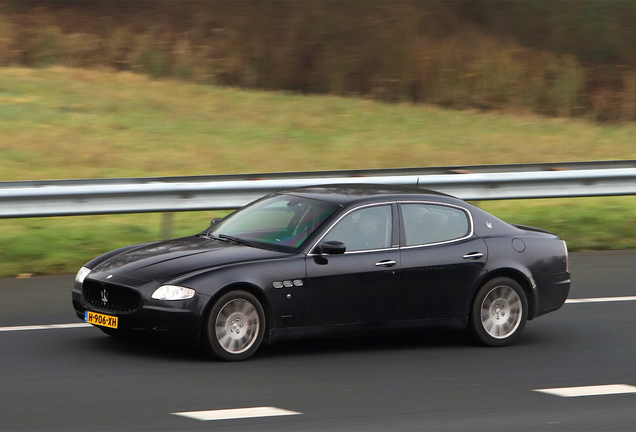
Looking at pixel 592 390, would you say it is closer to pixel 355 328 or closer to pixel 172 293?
pixel 355 328

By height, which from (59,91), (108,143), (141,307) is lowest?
(141,307)

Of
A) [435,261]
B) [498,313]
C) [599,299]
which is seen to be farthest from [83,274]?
[599,299]

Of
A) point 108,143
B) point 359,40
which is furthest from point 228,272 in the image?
point 359,40

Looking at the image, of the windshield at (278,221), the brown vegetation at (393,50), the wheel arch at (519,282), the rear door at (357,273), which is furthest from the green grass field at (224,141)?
the wheel arch at (519,282)

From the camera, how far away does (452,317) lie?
340 inches

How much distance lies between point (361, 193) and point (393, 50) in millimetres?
17811

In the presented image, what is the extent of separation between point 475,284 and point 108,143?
1227 centimetres

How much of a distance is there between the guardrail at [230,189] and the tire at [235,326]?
464cm

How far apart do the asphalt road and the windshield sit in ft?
2.93

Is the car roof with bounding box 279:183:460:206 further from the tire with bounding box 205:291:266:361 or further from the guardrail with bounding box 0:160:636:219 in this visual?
the guardrail with bounding box 0:160:636:219

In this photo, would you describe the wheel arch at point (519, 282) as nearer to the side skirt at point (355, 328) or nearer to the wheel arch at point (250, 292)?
the side skirt at point (355, 328)

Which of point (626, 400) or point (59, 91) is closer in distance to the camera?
point (626, 400)

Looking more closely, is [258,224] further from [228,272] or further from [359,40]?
[359,40]

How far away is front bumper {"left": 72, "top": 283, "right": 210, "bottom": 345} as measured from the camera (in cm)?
761
